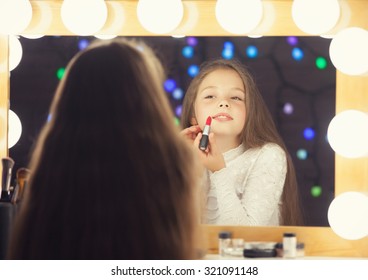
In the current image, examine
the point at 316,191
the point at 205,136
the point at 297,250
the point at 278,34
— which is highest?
the point at 278,34

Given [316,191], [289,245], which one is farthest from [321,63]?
[289,245]

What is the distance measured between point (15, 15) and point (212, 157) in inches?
21.2

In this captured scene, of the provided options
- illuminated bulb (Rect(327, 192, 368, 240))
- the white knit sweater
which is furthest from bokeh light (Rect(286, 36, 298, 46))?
illuminated bulb (Rect(327, 192, 368, 240))

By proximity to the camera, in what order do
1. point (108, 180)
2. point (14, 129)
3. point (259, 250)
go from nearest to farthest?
1. point (108, 180)
2. point (259, 250)
3. point (14, 129)

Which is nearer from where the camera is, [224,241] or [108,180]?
[108,180]

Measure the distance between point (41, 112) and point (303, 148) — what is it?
0.57 meters

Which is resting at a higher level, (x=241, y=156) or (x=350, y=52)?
(x=350, y=52)

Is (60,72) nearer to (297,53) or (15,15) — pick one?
(15,15)

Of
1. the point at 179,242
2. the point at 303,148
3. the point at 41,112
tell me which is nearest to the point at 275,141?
the point at 303,148

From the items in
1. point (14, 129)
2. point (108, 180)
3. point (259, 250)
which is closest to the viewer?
point (108, 180)

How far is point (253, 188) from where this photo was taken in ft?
3.62

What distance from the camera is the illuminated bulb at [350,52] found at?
1102mm

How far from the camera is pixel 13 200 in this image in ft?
3.33

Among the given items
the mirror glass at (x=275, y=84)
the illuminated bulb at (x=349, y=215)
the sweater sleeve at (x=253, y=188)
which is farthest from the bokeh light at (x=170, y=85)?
the illuminated bulb at (x=349, y=215)
